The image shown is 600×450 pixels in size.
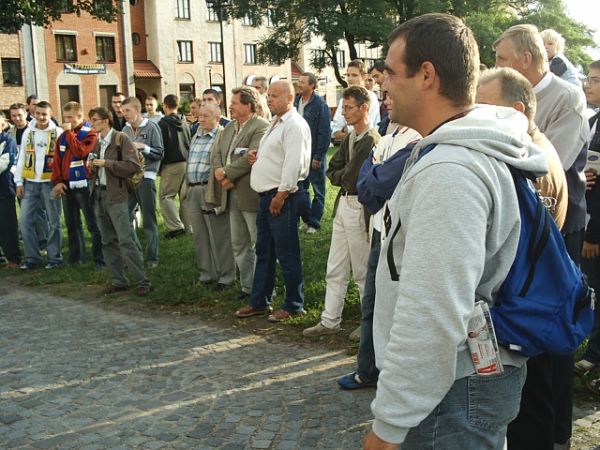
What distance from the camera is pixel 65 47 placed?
46.8m

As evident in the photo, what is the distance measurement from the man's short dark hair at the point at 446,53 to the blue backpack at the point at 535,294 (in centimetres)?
22

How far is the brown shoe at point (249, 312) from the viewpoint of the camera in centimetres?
683

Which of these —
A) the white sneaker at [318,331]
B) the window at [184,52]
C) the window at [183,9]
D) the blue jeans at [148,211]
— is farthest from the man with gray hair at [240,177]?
the window at [183,9]

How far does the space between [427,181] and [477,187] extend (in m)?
0.13

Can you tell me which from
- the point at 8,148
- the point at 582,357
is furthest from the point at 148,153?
the point at 582,357

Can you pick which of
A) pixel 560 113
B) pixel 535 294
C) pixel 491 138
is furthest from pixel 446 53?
pixel 560 113

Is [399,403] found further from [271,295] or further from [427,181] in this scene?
[271,295]

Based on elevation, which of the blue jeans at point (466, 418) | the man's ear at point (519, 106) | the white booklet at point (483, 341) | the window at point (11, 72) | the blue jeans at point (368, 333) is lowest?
the blue jeans at point (368, 333)

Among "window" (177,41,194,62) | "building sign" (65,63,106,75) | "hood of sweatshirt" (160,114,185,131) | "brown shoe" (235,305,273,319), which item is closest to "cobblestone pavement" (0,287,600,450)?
"brown shoe" (235,305,273,319)

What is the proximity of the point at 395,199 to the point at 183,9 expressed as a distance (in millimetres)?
55646

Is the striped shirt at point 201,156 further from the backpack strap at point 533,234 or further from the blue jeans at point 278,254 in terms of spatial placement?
the backpack strap at point 533,234

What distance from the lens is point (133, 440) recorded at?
4.23m

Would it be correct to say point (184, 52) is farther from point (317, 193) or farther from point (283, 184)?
point (283, 184)

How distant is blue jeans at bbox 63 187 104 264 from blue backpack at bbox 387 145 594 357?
7.81 metres
